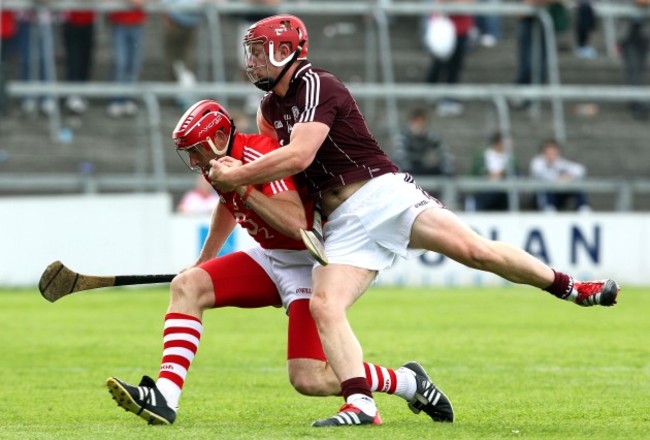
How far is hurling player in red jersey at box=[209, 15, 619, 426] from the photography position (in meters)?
8.08

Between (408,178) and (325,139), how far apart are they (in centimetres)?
53

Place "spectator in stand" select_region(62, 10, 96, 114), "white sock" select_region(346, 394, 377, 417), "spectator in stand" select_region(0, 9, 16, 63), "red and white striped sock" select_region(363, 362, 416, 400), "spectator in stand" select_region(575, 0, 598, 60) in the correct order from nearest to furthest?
"white sock" select_region(346, 394, 377, 417) → "red and white striped sock" select_region(363, 362, 416, 400) → "spectator in stand" select_region(0, 9, 16, 63) → "spectator in stand" select_region(62, 10, 96, 114) → "spectator in stand" select_region(575, 0, 598, 60)

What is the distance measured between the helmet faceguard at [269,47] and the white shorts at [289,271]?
919 mm

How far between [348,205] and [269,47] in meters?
0.95

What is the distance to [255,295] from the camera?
8.55 meters

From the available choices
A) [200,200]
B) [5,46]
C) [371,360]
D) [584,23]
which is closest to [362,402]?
[371,360]

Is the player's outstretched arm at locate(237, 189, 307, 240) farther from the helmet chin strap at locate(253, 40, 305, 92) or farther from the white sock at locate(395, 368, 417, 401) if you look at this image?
the white sock at locate(395, 368, 417, 401)

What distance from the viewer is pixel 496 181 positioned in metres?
21.2

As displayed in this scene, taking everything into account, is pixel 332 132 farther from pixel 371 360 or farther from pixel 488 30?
pixel 488 30

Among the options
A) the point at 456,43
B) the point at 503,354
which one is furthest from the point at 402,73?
the point at 503,354

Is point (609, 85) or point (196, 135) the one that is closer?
point (196, 135)

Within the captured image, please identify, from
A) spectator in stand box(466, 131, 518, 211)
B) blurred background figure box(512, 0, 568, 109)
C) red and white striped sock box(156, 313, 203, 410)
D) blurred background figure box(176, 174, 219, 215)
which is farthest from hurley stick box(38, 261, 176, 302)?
blurred background figure box(512, 0, 568, 109)

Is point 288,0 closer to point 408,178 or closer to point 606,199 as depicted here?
point 606,199

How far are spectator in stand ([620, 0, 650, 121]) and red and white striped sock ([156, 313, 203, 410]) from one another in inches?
Answer: 652
